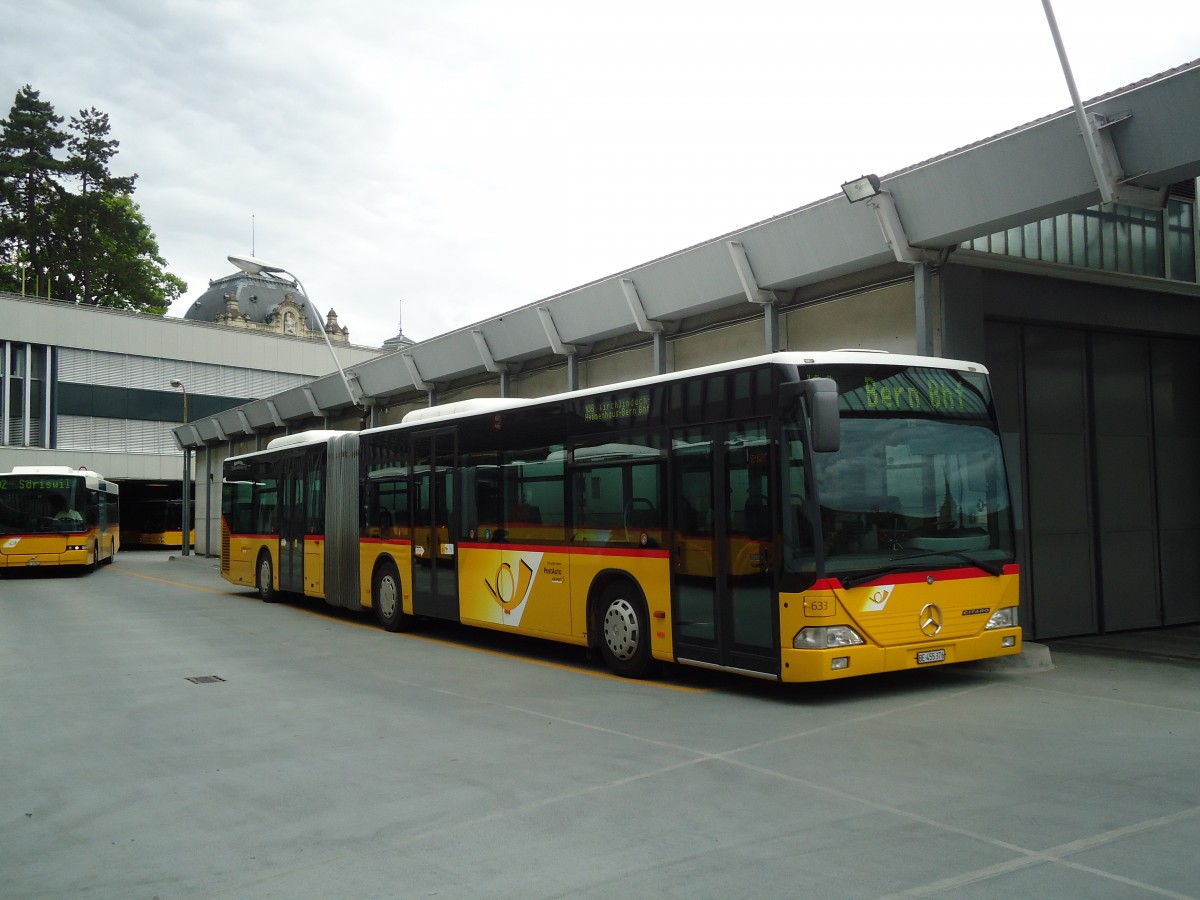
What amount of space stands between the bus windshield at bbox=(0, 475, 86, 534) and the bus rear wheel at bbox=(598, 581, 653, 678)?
22682mm

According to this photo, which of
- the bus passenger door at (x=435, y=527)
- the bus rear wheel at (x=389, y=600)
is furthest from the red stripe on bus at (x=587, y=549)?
the bus rear wheel at (x=389, y=600)

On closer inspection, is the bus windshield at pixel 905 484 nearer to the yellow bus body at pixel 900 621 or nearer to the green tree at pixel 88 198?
the yellow bus body at pixel 900 621

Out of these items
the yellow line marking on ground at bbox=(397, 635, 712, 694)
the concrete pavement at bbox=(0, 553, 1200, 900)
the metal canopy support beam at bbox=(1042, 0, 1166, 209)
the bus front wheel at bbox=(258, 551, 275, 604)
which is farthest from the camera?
the bus front wheel at bbox=(258, 551, 275, 604)

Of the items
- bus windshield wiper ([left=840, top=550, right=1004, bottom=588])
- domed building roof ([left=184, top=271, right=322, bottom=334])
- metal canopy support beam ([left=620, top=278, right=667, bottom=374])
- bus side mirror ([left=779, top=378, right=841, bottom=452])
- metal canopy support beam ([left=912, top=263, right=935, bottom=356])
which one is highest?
domed building roof ([left=184, top=271, right=322, bottom=334])

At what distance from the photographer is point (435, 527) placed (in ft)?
48.4

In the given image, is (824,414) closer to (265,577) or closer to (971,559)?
(971,559)

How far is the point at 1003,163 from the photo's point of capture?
36.6 feet

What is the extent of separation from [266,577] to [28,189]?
156 feet

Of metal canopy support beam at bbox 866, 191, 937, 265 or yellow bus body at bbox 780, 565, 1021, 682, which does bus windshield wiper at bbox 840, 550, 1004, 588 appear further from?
metal canopy support beam at bbox 866, 191, 937, 265

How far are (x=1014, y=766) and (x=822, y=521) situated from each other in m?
2.61

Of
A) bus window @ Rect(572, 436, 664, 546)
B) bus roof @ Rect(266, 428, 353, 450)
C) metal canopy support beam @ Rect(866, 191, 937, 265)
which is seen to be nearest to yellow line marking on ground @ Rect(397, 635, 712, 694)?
bus window @ Rect(572, 436, 664, 546)

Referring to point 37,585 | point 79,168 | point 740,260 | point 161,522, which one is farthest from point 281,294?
point 740,260

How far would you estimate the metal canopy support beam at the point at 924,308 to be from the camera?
11984 mm

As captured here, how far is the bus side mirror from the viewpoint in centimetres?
845
